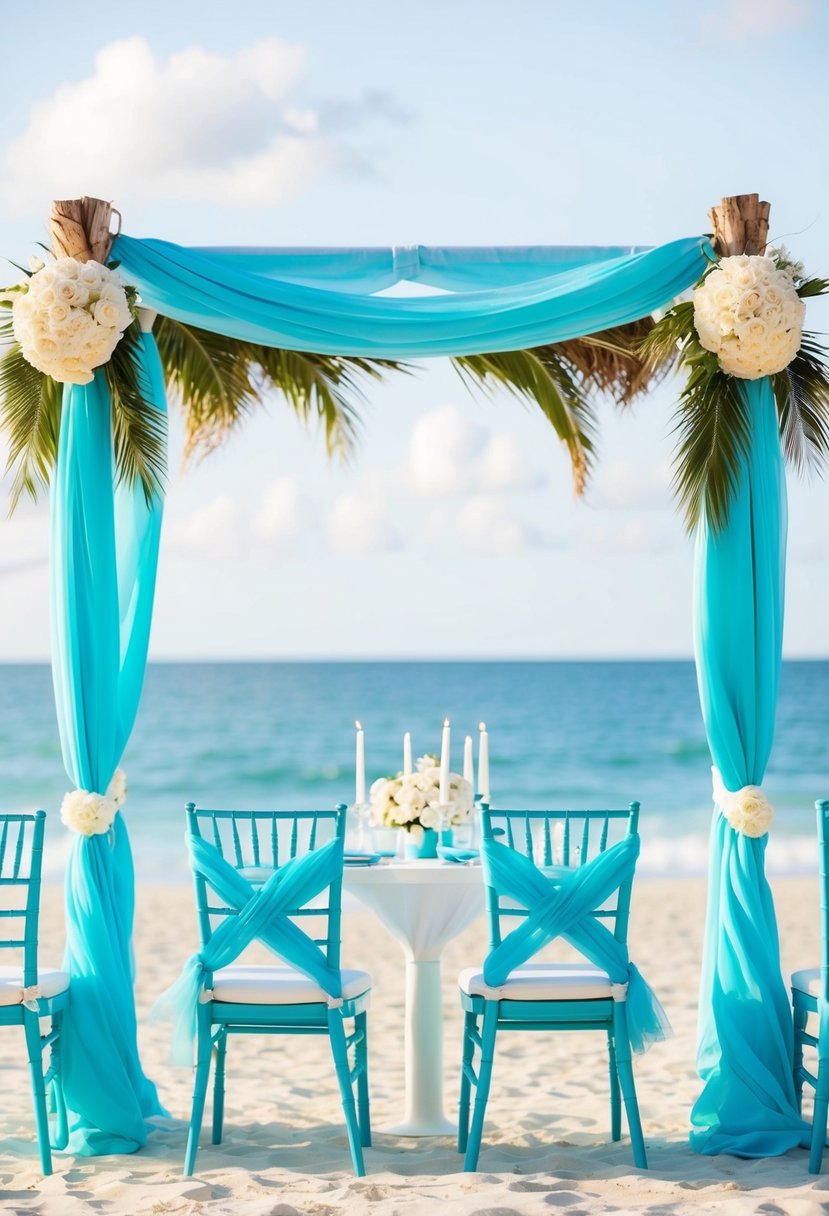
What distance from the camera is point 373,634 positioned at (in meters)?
23.2

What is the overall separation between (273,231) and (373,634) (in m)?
8.65

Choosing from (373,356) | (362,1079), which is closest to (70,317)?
(373,356)

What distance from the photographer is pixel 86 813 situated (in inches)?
154

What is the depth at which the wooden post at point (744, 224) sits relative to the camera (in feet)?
13.1

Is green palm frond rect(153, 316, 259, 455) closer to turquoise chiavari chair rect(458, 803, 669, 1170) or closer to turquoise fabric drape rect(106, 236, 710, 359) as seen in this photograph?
turquoise fabric drape rect(106, 236, 710, 359)

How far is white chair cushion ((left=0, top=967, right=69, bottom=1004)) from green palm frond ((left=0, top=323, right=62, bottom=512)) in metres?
1.46

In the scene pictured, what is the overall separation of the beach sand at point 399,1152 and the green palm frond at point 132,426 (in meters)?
1.98

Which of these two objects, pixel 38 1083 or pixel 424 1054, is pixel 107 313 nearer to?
pixel 38 1083

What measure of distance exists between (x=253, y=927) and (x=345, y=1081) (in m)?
0.47

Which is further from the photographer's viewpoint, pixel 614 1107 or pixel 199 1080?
pixel 614 1107

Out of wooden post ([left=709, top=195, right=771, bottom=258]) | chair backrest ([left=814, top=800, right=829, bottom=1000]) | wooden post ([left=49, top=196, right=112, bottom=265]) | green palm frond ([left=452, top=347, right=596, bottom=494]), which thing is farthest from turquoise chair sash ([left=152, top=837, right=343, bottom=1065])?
wooden post ([left=709, top=195, right=771, bottom=258])

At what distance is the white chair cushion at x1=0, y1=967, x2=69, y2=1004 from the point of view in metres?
3.51

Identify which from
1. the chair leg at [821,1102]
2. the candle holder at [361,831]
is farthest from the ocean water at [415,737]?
the chair leg at [821,1102]

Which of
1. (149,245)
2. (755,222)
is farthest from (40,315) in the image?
(755,222)
